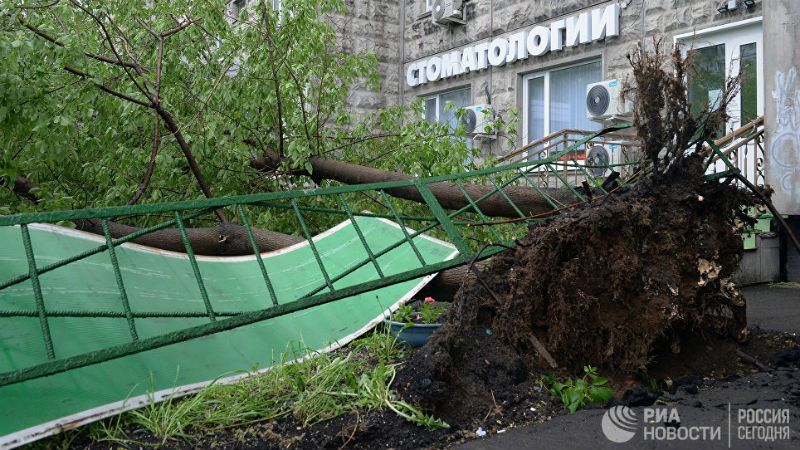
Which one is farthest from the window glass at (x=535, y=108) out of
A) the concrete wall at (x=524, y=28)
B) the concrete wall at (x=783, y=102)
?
the concrete wall at (x=783, y=102)

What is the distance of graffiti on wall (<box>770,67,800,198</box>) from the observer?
6.99 meters

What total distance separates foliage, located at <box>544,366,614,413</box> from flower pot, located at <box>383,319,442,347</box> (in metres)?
Result: 0.76

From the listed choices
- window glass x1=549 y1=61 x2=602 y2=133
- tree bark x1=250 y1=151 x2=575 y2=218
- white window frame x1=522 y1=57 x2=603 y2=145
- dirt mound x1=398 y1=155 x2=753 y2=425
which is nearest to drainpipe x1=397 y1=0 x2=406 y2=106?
white window frame x1=522 y1=57 x2=603 y2=145

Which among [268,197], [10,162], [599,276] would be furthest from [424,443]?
[10,162]

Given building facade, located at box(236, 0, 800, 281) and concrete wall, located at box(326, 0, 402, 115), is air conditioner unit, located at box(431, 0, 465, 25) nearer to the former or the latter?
building facade, located at box(236, 0, 800, 281)

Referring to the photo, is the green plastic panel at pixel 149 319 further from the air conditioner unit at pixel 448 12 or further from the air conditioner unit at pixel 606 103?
the air conditioner unit at pixel 448 12

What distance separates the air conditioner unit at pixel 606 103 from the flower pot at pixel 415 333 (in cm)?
646

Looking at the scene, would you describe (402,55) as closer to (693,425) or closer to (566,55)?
(566,55)

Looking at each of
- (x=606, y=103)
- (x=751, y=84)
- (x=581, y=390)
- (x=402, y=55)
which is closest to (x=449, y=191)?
(x=581, y=390)

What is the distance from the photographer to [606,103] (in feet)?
31.1

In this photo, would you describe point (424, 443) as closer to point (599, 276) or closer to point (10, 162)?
point (599, 276)

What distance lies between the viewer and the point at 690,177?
12.5 ft

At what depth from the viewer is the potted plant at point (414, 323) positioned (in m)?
3.87

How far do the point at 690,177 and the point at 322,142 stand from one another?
3.72 metres
